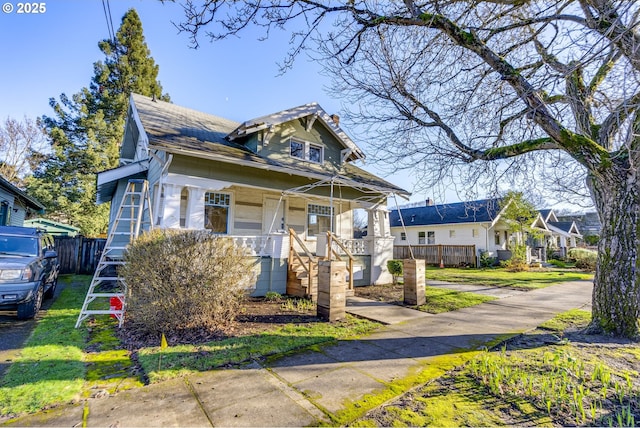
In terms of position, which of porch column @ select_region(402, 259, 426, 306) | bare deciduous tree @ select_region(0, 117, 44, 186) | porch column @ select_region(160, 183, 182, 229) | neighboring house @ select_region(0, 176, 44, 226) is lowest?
porch column @ select_region(402, 259, 426, 306)

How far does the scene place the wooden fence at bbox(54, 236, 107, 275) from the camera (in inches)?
510

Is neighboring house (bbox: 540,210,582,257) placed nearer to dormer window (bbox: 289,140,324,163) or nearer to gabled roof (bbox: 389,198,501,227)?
gabled roof (bbox: 389,198,501,227)

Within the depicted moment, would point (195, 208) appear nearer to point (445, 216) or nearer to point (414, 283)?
point (414, 283)

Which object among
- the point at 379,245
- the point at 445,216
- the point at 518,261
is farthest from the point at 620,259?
the point at 445,216

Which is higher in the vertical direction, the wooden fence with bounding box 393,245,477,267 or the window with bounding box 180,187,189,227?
the window with bounding box 180,187,189,227

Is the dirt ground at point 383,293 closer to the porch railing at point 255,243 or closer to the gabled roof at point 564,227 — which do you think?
the porch railing at point 255,243

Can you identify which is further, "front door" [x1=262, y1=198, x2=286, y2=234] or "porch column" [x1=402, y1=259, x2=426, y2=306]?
"front door" [x1=262, y1=198, x2=286, y2=234]

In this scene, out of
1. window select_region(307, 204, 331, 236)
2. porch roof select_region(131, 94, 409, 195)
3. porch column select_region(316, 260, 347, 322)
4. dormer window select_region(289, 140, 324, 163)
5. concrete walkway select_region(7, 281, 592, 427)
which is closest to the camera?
concrete walkway select_region(7, 281, 592, 427)

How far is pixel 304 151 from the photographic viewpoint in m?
11.8

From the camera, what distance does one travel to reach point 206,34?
5.41 meters

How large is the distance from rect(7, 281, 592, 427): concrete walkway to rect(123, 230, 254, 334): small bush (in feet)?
5.48

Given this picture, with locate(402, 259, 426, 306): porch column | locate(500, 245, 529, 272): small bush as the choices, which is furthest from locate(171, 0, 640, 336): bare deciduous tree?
locate(500, 245, 529, 272): small bush

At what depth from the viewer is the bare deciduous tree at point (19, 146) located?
76.6 ft

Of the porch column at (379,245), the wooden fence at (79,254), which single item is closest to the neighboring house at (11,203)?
the wooden fence at (79,254)
